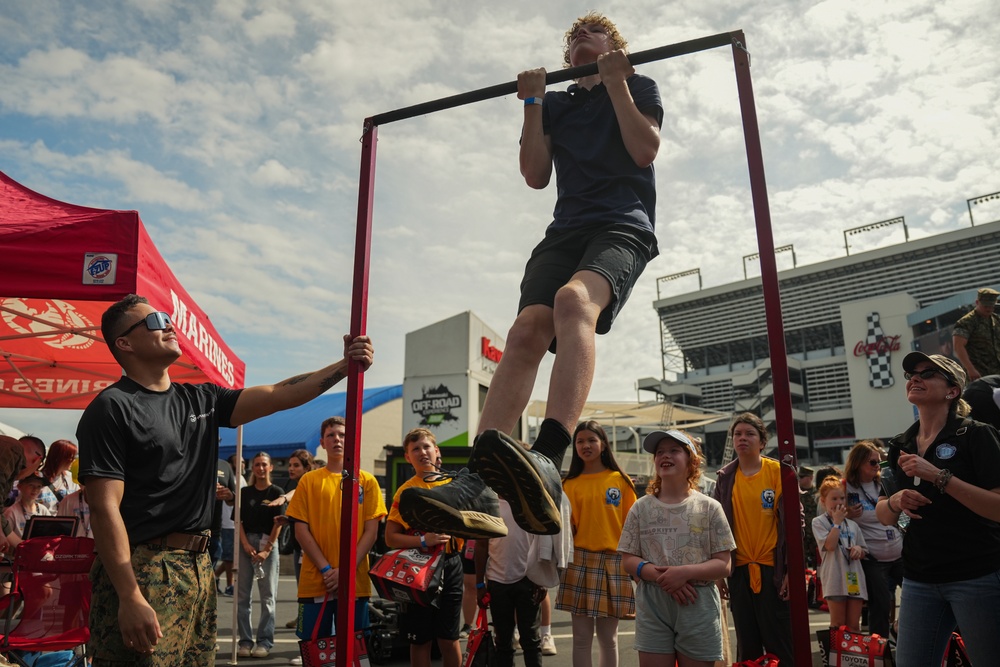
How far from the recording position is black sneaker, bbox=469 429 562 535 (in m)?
2.03

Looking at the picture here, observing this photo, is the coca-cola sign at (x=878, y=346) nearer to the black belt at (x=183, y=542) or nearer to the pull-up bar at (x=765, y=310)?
the pull-up bar at (x=765, y=310)

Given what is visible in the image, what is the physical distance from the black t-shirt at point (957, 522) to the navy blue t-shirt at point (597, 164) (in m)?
1.58

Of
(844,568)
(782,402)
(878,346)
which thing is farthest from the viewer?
(878,346)

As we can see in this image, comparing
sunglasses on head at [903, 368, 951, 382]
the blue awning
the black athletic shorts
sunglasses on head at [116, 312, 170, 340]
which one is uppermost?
the blue awning

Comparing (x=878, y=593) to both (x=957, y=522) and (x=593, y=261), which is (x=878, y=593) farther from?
(x=593, y=261)

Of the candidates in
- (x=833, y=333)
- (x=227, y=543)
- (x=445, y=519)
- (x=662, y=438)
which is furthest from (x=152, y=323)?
(x=833, y=333)

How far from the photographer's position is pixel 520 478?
6.75 feet

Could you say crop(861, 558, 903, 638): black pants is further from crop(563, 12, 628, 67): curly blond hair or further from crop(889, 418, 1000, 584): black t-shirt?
crop(563, 12, 628, 67): curly blond hair

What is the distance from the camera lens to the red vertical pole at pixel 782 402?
238 centimetres

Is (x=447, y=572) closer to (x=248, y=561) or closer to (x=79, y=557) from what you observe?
(x=79, y=557)

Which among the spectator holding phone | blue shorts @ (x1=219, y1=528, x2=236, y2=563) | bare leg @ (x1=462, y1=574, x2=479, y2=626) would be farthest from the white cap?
blue shorts @ (x1=219, y1=528, x2=236, y2=563)

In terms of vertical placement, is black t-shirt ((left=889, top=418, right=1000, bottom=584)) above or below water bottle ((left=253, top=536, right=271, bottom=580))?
above

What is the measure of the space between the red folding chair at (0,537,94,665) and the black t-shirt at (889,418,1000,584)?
4.27m

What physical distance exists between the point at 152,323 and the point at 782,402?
8.00 feet
